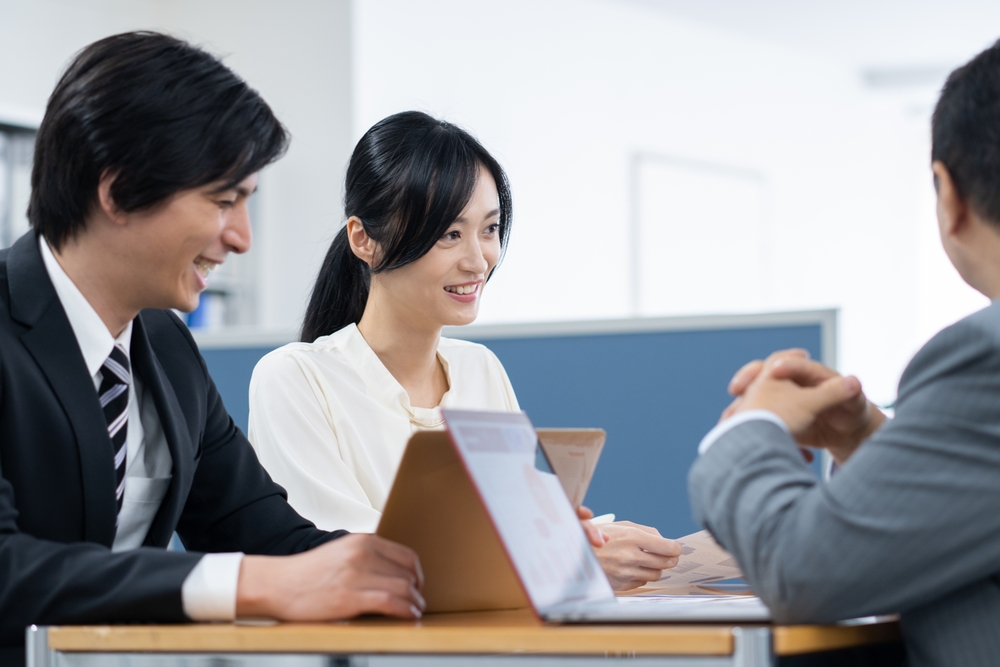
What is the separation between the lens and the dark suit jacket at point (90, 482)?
96 centimetres

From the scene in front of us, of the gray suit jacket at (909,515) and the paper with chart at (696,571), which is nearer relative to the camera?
the gray suit jacket at (909,515)

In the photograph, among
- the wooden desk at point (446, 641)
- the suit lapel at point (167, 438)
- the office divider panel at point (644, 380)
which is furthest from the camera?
the office divider panel at point (644, 380)

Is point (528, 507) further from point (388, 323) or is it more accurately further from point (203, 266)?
point (388, 323)

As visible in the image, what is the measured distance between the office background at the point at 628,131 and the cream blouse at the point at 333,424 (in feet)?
7.80

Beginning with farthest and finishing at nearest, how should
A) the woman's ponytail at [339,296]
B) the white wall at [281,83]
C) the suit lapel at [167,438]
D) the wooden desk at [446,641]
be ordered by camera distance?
the white wall at [281,83]
the woman's ponytail at [339,296]
the suit lapel at [167,438]
the wooden desk at [446,641]

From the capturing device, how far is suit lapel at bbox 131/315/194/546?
49.7 inches

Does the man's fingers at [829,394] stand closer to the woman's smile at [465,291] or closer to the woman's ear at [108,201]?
the woman's ear at [108,201]

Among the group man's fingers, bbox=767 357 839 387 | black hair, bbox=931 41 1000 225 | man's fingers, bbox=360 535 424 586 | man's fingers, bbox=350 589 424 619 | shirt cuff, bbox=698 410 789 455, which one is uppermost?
black hair, bbox=931 41 1000 225

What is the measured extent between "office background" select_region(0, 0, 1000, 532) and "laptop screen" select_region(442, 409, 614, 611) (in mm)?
3213

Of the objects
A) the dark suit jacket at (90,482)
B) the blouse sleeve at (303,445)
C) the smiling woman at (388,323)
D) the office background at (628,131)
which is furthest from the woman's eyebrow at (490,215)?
the office background at (628,131)

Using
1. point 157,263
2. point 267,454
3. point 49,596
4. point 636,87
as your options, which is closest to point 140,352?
point 157,263

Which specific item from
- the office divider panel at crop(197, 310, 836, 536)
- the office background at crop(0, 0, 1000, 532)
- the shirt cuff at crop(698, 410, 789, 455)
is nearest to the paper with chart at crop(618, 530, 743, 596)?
the shirt cuff at crop(698, 410, 789, 455)

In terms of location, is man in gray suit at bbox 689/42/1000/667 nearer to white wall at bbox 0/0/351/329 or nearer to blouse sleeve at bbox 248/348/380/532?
blouse sleeve at bbox 248/348/380/532

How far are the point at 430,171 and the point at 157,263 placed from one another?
800 millimetres
